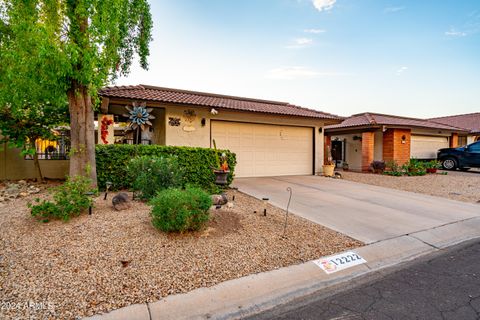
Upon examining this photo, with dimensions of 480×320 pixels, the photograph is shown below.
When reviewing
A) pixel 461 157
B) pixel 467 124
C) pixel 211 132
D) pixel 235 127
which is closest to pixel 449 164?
pixel 461 157

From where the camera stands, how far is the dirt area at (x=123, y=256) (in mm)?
2260

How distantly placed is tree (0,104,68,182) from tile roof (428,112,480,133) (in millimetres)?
27709

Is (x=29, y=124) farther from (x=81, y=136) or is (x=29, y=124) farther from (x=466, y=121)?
(x=466, y=121)

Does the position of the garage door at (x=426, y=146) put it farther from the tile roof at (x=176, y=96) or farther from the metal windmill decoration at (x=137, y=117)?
the metal windmill decoration at (x=137, y=117)

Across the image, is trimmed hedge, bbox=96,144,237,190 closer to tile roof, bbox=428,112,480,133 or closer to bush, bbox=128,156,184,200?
bush, bbox=128,156,184,200

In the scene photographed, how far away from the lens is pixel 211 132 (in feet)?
32.9

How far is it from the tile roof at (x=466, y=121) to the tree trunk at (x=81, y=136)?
2655 cm

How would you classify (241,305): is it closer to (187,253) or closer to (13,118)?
Result: (187,253)

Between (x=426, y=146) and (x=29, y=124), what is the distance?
2237 cm

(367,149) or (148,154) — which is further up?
(367,149)

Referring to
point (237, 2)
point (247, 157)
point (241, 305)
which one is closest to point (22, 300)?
point (241, 305)

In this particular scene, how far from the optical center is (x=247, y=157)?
10711 millimetres

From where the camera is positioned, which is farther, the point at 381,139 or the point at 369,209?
the point at 381,139

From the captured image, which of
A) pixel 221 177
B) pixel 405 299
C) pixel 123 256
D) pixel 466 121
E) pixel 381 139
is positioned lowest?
pixel 405 299
